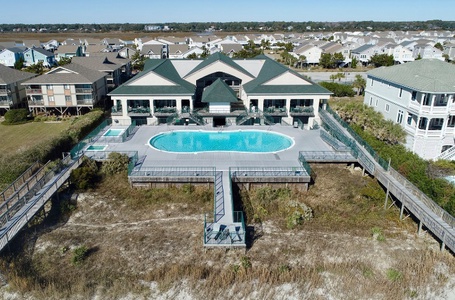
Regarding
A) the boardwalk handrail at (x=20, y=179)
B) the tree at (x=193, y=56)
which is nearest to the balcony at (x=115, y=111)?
the boardwalk handrail at (x=20, y=179)

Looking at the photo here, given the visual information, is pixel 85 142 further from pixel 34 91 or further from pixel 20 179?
pixel 34 91

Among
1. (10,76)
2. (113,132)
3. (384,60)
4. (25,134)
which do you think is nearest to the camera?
(113,132)

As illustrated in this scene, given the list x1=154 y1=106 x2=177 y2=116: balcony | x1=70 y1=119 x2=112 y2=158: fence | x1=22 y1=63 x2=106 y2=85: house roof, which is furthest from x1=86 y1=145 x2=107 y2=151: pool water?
x1=22 y1=63 x2=106 y2=85: house roof

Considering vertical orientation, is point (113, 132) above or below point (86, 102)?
below

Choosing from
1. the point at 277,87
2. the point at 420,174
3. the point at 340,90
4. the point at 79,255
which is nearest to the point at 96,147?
the point at 79,255

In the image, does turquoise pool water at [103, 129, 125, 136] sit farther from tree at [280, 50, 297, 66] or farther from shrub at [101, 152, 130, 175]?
tree at [280, 50, 297, 66]

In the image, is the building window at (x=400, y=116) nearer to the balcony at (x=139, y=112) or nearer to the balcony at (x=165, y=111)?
the balcony at (x=165, y=111)

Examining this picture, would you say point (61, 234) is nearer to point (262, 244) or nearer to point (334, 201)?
point (262, 244)
